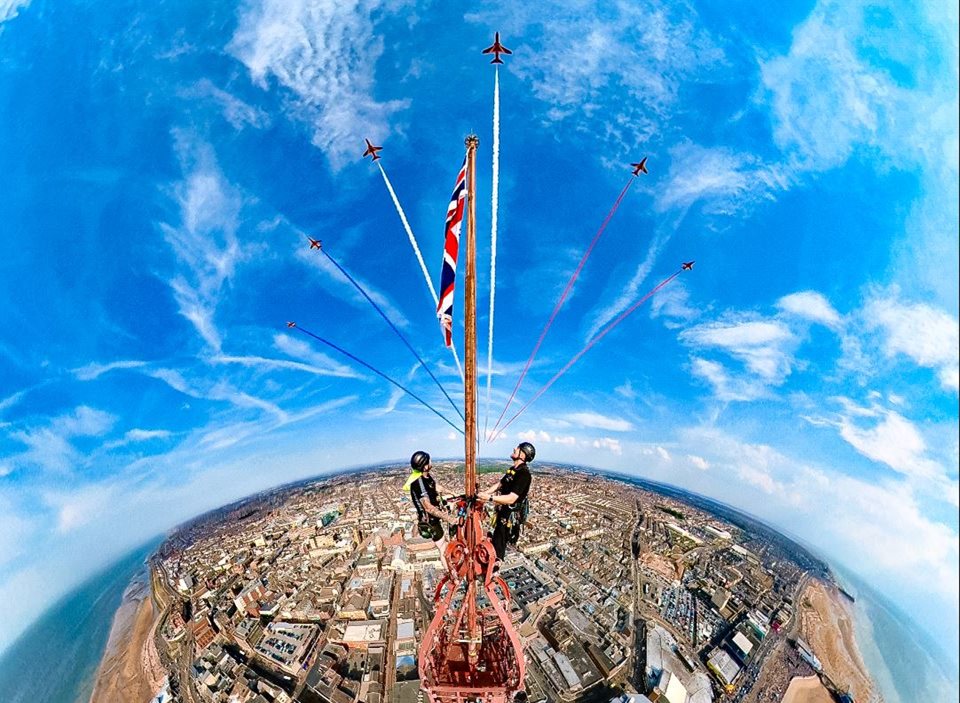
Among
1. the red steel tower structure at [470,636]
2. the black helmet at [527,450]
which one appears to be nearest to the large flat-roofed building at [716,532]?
the red steel tower structure at [470,636]

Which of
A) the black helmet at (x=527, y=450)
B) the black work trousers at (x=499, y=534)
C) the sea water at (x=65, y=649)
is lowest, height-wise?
the sea water at (x=65, y=649)

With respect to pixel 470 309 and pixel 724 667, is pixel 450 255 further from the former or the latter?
pixel 724 667

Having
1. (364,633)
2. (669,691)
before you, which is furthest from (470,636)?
(364,633)

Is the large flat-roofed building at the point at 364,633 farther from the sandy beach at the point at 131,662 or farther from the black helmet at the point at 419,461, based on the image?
the black helmet at the point at 419,461

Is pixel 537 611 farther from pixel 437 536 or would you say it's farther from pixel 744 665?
pixel 437 536

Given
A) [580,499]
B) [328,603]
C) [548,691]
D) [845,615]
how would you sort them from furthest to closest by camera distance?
[580,499] → [845,615] → [328,603] → [548,691]

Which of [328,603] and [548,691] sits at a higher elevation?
[328,603]

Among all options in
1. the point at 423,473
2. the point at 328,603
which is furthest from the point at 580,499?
the point at 423,473
